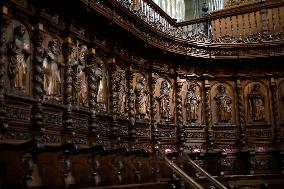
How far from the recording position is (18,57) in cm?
687

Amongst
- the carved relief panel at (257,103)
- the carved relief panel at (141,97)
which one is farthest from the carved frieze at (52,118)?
the carved relief panel at (257,103)

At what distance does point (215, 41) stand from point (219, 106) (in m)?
2.22

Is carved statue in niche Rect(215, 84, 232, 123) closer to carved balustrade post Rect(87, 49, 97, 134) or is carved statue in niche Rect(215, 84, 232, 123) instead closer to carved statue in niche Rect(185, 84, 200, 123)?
carved statue in niche Rect(185, 84, 200, 123)

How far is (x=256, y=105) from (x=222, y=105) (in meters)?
1.15

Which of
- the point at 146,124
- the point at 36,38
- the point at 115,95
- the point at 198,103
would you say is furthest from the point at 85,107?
the point at 198,103

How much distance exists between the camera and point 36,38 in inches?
290

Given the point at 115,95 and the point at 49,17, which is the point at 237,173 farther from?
the point at 49,17

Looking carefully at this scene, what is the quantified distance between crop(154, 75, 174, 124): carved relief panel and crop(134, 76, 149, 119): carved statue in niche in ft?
2.03

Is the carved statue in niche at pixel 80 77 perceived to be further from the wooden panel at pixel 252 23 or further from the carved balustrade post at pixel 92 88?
the wooden panel at pixel 252 23

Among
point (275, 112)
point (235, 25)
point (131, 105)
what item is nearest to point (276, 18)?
point (235, 25)

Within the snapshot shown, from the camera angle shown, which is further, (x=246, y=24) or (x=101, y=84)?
(x=246, y=24)

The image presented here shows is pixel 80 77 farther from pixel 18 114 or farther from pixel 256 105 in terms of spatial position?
pixel 256 105

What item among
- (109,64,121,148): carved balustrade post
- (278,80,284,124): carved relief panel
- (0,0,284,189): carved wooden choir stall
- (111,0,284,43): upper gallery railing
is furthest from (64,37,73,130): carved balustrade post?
(278,80,284,124): carved relief panel

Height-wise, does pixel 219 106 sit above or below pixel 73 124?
above
